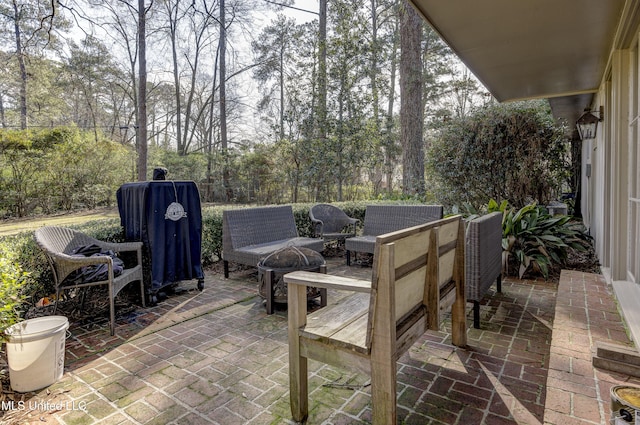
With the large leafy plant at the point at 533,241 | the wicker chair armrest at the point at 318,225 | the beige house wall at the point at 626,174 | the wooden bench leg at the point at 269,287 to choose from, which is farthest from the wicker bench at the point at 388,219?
the beige house wall at the point at 626,174

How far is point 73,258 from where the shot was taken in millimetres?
2807

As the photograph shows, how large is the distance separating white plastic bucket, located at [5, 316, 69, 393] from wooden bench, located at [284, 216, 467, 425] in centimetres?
157

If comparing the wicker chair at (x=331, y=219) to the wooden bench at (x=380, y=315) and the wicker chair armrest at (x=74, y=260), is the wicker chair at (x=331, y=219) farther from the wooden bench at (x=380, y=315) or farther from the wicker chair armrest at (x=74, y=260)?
the wooden bench at (x=380, y=315)

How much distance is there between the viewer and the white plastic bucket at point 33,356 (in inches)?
84.8

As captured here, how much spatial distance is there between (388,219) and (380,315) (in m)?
3.80

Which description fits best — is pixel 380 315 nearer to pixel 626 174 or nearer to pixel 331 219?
pixel 626 174

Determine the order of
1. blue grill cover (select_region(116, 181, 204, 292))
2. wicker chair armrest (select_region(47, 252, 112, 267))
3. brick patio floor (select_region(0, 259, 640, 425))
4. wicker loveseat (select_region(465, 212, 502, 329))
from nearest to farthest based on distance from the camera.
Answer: brick patio floor (select_region(0, 259, 640, 425)) → wicker chair armrest (select_region(47, 252, 112, 267)) → wicker loveseat (select_region(465, 212, 502, 329)) → blue grill cover (select_region(116, 181, 204, 292))

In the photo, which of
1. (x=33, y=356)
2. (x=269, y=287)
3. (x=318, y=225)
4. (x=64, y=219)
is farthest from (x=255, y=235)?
(x=64, y=219)

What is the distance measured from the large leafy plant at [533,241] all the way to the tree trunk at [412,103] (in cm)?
331

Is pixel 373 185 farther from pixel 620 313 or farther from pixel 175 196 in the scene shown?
pixel 620 313

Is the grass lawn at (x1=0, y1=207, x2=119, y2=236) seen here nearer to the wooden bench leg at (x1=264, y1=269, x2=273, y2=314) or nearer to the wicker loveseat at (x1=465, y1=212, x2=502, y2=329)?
the wooden bench leg at (x1=264, y1=269, x2=273, y2=314)

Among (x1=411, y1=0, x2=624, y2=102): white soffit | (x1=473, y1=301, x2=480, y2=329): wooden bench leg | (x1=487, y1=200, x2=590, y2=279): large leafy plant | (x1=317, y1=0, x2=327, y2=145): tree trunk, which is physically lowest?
(x1=473, y1=301, x2=480, y2=329): wooden bench leg

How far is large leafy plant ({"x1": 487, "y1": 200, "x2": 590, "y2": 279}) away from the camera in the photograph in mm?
4617

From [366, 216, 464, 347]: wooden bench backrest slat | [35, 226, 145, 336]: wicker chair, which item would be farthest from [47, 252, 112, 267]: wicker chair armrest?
[366, 216, 464, 347]: wooden bench backrest slat
